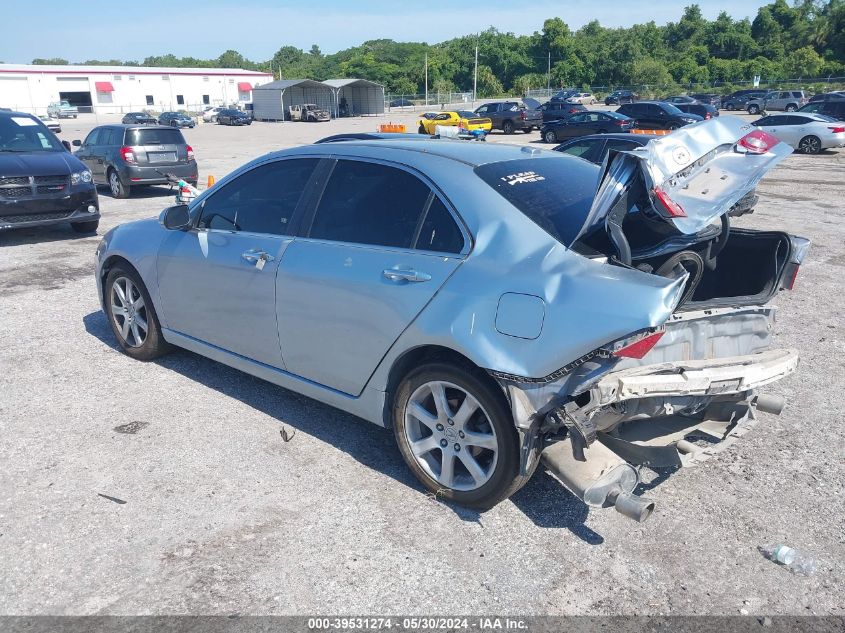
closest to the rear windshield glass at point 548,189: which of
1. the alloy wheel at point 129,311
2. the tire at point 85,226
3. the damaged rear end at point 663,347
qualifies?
the damaged rear end at point 663,347

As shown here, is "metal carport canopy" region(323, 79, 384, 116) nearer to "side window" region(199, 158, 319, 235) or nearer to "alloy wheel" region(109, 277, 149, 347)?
"alloy wheel" region(109, 277, 149, 347)

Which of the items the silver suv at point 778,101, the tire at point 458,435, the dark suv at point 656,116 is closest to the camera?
the tire at point 458,435

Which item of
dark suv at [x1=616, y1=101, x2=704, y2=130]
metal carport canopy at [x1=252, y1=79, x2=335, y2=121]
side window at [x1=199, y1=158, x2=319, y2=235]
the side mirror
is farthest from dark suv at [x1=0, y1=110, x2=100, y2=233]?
metal carport canopy at [x1=252, y1=79, x2=335, y2=121]

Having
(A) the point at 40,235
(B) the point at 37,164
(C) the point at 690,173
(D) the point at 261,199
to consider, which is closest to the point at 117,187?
(A) the point at 40,235

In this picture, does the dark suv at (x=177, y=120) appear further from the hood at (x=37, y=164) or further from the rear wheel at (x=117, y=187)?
the hood at (x=37, y=164)

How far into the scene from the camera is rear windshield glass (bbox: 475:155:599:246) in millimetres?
3338

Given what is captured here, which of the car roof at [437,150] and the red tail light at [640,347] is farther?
the car roof at [437,150]

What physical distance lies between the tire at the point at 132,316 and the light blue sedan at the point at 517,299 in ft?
3.63

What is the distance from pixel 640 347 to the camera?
2.86 meters

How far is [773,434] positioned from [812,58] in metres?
78.5

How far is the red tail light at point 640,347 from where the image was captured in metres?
2.85

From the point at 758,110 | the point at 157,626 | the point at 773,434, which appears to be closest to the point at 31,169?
the point at 157,626

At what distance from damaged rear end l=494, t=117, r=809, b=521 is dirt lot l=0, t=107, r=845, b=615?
1.16 feet

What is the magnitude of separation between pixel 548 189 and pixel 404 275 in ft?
A: 3.00
